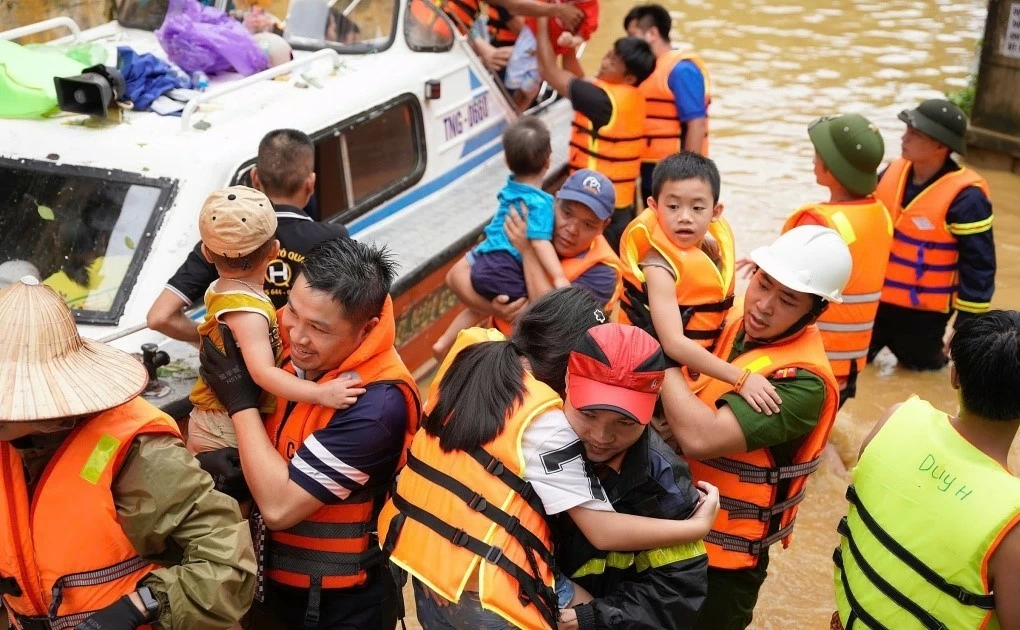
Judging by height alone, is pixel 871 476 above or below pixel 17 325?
below

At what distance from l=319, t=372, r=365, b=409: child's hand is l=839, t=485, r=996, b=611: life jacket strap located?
1436mm

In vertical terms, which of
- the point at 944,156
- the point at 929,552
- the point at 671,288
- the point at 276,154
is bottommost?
the point at 944,156

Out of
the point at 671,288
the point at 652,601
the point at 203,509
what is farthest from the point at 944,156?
the point at 203,509

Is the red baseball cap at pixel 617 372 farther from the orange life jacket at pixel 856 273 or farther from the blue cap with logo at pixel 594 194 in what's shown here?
the orange life jacket at pixel 856 273

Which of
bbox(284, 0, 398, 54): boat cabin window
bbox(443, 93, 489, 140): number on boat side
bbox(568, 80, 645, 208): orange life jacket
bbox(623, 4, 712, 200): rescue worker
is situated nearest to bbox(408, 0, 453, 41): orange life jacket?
bbox(284, 0, 398, 54): boat cabin window

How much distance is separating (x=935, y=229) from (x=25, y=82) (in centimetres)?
484

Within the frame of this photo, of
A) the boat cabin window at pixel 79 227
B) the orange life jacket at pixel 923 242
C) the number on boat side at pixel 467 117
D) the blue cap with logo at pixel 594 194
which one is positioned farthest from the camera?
the number on boat side at pixel 467 117

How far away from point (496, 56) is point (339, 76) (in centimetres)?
179

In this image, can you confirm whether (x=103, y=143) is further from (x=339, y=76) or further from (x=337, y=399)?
(x=337, y=399)

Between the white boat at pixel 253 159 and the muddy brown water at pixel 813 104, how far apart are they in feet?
6.45

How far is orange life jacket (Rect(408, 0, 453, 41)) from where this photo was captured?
21.1 ft

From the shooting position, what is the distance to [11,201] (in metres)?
4.56

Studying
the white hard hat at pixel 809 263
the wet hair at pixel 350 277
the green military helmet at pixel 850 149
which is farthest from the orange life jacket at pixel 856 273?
the wet hair at pixel 350 277

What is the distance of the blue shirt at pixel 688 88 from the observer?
7.03 m
